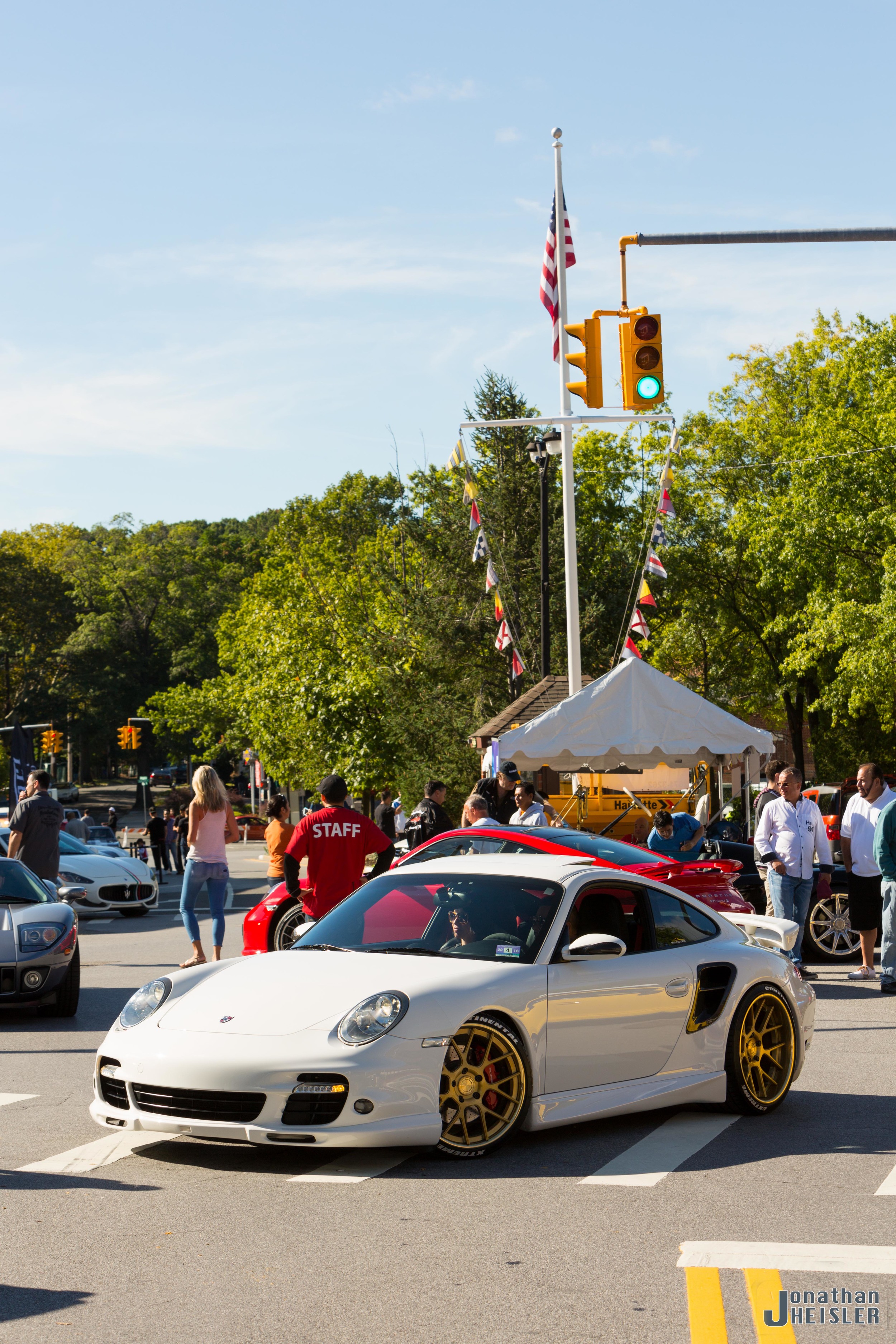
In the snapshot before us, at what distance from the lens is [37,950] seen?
1073cm

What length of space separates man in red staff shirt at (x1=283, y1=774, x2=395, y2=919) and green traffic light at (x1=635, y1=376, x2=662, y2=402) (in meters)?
3.97

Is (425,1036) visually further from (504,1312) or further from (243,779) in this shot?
(243,779)

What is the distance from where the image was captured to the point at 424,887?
24.1 ft

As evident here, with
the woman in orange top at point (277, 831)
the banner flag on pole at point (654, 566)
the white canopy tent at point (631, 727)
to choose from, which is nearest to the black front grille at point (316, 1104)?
the woman in orange top at point (277, 831)

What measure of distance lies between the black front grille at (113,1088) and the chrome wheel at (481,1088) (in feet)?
4.48

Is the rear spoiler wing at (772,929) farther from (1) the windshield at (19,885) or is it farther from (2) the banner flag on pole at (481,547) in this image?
(2) the banner flag on pole at (481,547)

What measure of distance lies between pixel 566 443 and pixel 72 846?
10.6m

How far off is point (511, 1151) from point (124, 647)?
299ft

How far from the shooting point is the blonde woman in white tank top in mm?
13227

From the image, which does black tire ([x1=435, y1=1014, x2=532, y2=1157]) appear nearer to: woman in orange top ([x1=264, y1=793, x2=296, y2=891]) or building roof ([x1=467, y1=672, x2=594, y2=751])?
woman in orange top ([x1=264, y1=793, x2=296, y2=891])

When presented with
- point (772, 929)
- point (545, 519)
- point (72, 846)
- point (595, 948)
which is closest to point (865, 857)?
point (772, 929)

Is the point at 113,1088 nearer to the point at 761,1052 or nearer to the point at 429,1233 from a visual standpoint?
the point at 429,1233

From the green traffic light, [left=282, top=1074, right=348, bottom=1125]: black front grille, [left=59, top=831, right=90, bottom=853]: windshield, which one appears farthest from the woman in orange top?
[left=59, top=831, right=90, bottom=853]: windshield

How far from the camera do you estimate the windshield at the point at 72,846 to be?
2425 cm
